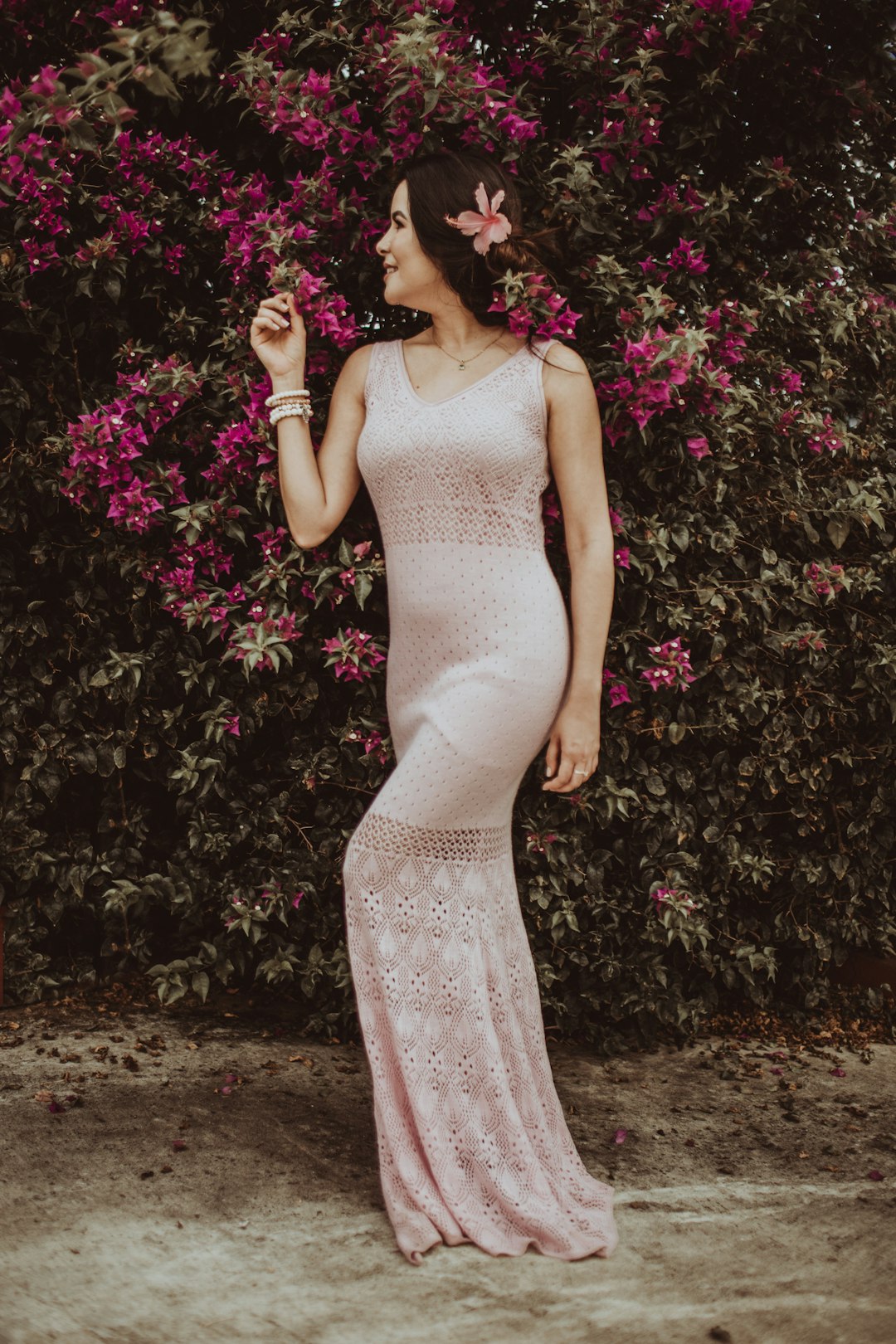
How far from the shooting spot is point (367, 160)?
2893 millimetres

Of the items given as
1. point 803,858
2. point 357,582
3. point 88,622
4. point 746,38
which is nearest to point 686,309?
point 746,38

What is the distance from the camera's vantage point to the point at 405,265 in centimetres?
256

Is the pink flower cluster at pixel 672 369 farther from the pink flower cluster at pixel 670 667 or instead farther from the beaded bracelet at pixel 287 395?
the beaded bracelet at pixel 287 395

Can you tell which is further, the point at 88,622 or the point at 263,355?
the point at 88,622

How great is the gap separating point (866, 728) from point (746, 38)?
1.92m

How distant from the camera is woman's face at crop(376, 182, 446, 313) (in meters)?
2.56

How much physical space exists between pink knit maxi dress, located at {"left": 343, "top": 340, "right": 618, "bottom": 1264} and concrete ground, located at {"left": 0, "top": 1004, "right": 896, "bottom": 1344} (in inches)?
5.7

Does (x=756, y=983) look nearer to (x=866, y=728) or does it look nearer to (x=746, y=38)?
(x=866, y=728)

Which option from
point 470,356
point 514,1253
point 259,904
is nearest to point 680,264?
point 470,356

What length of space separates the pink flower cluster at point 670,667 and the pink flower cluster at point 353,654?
70 cm

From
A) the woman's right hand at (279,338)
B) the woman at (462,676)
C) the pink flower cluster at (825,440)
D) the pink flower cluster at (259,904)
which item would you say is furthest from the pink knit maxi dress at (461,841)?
the pink flower cluster at (825,440)

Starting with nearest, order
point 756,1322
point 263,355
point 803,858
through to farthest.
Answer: point 756,1322 < point 263,355 < point 803,858

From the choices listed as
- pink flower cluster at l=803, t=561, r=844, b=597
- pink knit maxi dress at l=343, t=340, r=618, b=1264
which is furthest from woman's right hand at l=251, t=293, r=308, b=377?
pink flower cluster at l=803, t=561, r=844, b=597

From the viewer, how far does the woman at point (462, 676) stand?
94.2 inches
